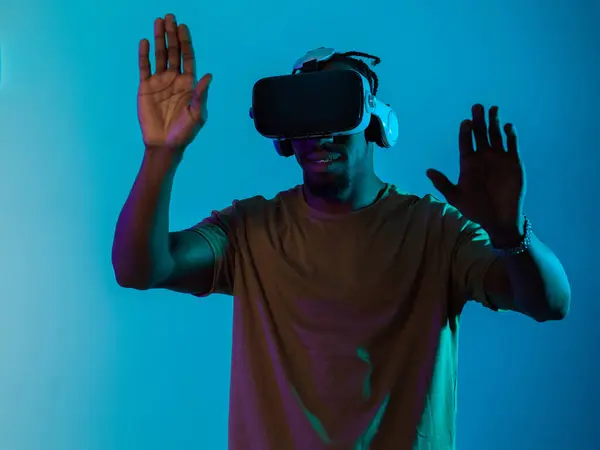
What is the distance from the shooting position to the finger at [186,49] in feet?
3.27

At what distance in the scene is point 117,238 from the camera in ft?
3.23

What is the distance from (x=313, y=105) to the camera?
3.37ft

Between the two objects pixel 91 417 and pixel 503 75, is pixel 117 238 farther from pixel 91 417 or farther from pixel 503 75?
pixel 503 75

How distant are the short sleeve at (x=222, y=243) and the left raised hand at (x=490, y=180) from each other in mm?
405

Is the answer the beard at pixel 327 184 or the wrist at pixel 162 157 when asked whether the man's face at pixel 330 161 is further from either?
the wrist at pixel 162 157

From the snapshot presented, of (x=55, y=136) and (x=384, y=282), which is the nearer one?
(x=384, y=282)

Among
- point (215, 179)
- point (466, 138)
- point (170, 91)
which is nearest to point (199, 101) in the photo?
point (170, 91)

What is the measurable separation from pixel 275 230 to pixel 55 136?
94 cm

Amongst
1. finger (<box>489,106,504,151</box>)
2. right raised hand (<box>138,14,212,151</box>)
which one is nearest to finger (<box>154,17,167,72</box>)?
right raised hand (<box>138,14,212,151</box>)

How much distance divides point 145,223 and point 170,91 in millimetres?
206

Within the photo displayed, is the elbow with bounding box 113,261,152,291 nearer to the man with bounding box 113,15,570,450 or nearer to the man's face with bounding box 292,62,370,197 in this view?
the man with bounding box 113,15,570,450

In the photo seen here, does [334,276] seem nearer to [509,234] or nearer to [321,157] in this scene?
[321,157]

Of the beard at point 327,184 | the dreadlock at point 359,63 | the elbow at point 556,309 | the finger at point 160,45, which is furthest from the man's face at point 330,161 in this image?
the elbow at point 556,309

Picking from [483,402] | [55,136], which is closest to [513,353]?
[483,402]
